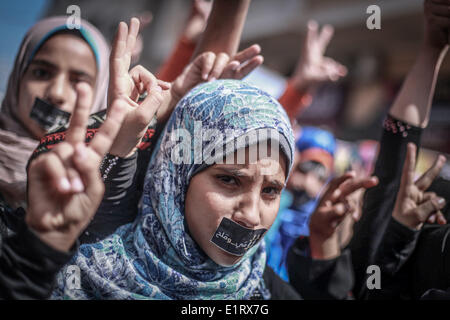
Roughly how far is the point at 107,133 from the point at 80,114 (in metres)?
0.06

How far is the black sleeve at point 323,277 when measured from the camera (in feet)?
4.17

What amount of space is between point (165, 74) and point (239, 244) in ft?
3.04

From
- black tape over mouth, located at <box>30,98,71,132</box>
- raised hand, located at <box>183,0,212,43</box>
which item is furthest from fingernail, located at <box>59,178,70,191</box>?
raised hand, located at <box>183,0,212,43</box>

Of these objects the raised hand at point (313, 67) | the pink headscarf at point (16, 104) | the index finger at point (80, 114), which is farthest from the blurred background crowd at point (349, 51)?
the index finger at point (80, 114)

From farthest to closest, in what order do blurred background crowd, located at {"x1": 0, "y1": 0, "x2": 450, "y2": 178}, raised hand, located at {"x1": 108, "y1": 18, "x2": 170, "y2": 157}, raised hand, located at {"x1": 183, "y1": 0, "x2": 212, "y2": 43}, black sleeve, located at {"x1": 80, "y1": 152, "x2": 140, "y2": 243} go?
blurred background crowd, located at {"x1": 0, "y1": 0, "x2": 450, "y2": 178}, raised hand, located at {"x1": 183, "y1": 0, "x2": 212, "y2": 43}, black sleeve, located at {"x1": 80, "y1": 152, "x2": 140, "y2": 243}, raised hand, located at {"x1": 108, "y1": 18, "x2": 170, "y2": 157}

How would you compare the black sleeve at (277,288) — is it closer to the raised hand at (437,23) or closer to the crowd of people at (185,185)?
the crowd of people at (185,185)

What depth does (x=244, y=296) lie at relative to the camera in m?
1.09

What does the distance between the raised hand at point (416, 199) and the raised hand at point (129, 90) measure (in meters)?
0.86

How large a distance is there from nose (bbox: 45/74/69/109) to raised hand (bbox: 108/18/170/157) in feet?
1.17

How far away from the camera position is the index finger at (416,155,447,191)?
1.18 metres

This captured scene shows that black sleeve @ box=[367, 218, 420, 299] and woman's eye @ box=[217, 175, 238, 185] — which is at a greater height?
woman's eye @ box=[217, 175, 238, 185]

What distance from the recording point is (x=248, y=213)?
3.01ft

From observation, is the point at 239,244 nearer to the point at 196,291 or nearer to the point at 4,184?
the point at 196,291

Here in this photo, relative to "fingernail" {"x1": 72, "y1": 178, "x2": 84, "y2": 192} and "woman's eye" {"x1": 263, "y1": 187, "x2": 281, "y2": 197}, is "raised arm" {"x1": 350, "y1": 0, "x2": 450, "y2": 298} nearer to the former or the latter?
"woman's eye" {"x1": 263, "y1": 187, "x2": 281, "y2": 197}
